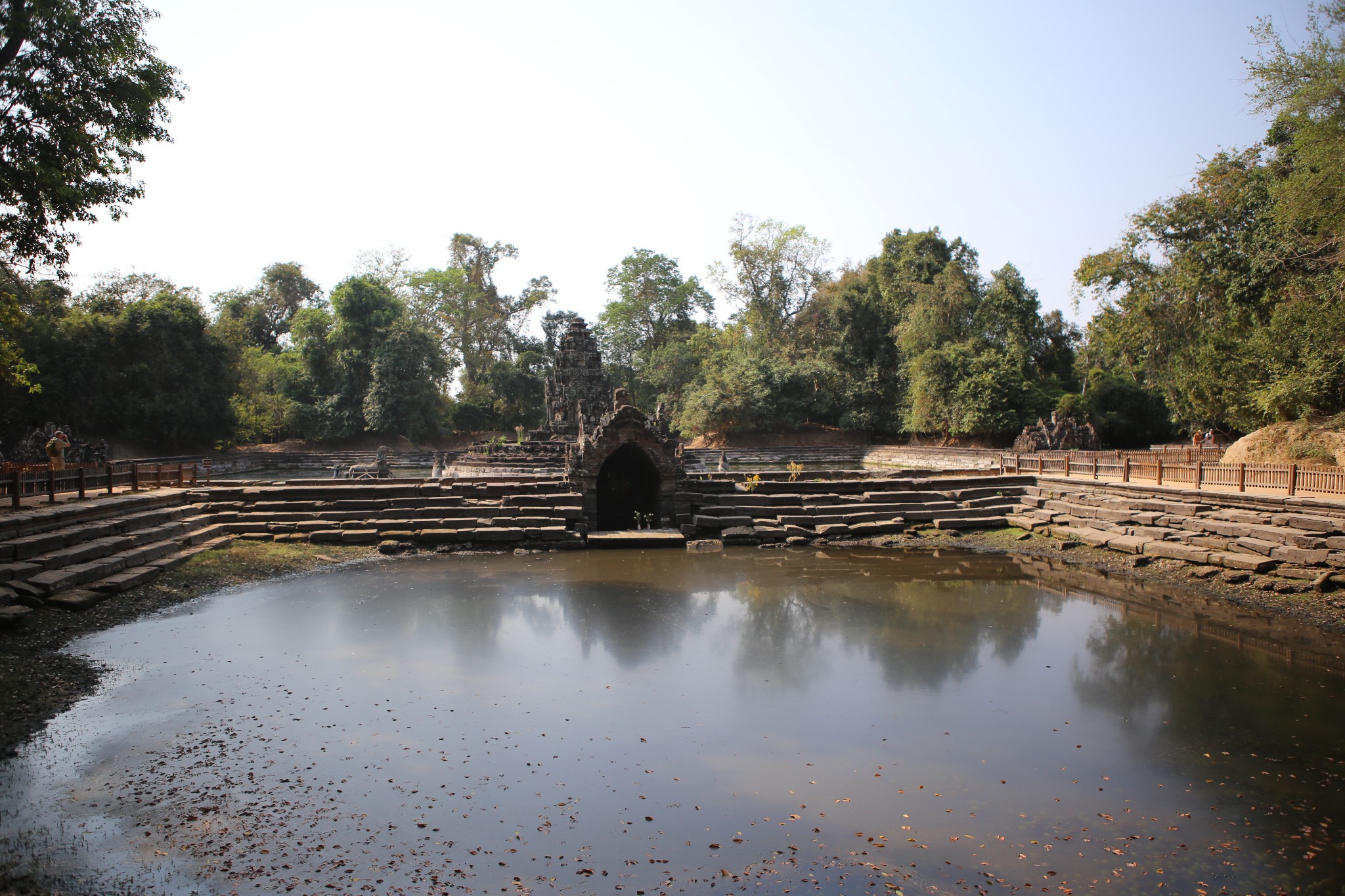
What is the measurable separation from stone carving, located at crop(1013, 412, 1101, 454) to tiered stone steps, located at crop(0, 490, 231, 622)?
85.2 ft

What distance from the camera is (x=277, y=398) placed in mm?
42406

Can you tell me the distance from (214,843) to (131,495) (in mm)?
11168

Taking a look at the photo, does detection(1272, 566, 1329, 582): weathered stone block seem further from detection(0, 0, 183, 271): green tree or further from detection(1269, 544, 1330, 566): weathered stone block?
detection(0, 0, 183, 271): green tree

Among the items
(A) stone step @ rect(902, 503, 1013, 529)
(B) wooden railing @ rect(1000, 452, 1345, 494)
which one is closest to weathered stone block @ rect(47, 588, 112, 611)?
(A) stone step @ rect(902, 503, 1013, 529)

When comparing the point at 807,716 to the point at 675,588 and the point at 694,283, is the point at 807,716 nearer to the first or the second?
the point at 675,588

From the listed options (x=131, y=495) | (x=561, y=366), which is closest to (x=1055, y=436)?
(x=561, y=366)

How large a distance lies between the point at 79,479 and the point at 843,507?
13563 millimetres

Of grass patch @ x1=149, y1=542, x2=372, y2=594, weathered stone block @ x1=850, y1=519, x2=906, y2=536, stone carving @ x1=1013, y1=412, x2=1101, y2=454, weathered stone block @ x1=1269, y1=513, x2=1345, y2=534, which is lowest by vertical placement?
grass patch @ x1=149, y1=542, x2=372, y2=594

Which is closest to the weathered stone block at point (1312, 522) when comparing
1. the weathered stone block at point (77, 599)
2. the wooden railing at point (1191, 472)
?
the wooden railing at point (1191, 472)

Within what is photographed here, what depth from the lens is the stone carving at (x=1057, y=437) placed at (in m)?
28.4

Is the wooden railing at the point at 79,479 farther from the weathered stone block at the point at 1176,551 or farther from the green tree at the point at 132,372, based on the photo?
the green tree at the point at 132,372

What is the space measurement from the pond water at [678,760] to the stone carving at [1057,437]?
825 inches

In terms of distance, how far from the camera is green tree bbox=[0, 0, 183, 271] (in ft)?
35.4

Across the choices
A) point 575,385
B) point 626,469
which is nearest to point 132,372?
point 575,385
